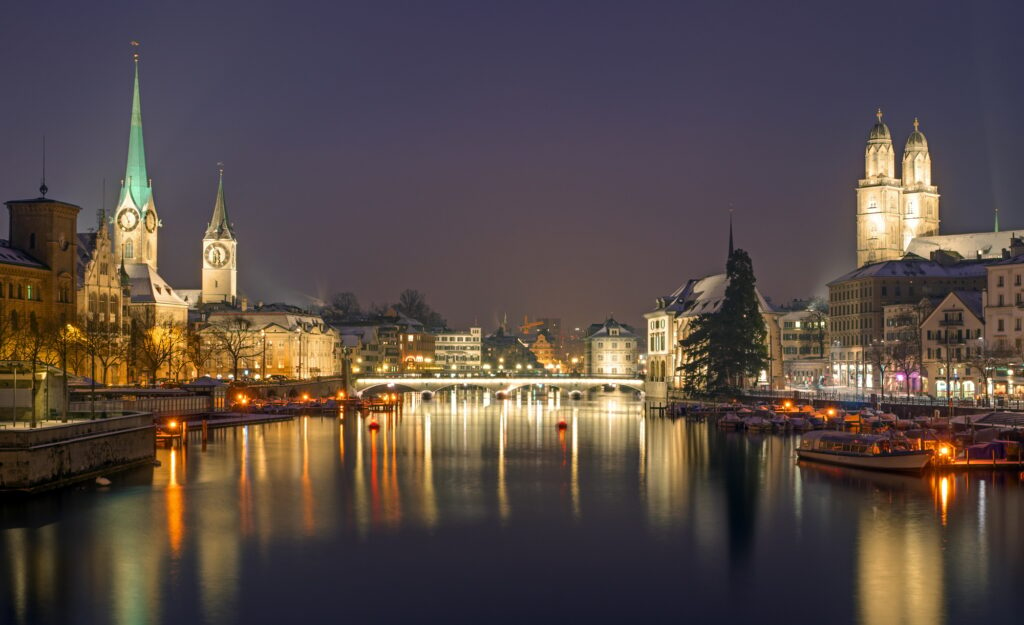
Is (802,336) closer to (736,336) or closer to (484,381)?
(484,381)

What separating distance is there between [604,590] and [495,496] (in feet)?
65.4

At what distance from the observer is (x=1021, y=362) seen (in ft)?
311

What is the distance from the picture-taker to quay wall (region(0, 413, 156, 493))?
161 feet

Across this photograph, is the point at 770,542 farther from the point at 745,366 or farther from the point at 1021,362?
the point at 745,366

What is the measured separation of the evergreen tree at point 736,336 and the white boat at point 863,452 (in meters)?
52.3

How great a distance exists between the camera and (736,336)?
124 meters

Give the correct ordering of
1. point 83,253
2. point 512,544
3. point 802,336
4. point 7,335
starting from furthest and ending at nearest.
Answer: point 802,336 → point 83,253 → point 7,335 → point 512,544

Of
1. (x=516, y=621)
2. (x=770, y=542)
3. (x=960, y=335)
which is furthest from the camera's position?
(x=960, y=335)

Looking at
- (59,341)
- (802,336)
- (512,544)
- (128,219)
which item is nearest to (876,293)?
(802,336)

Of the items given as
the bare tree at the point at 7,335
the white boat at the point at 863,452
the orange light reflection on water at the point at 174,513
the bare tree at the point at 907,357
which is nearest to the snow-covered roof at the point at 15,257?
the bare tree at the point at 7,335

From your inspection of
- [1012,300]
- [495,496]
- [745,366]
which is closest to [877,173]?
[745,366]

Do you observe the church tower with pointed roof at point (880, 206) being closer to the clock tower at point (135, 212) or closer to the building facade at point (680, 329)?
the building facade at point (680, 329)

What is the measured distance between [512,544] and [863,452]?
28917mm

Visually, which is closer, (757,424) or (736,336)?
(757,424)
